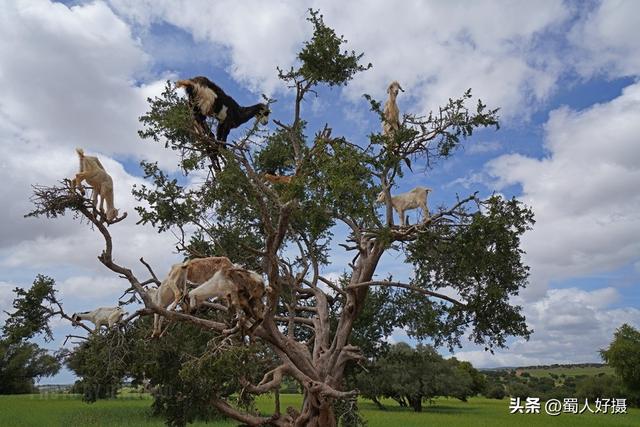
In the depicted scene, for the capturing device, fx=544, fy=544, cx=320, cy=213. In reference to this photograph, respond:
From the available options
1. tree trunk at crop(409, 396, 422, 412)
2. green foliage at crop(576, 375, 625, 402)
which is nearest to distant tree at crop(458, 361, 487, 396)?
green foliage at crop(576, 375, 625, 402)

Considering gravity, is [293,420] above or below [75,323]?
below

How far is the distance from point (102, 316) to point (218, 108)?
14.9 ft

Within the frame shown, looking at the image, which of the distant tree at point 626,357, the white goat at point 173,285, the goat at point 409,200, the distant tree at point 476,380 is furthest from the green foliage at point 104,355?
the distant tree at point 476,380

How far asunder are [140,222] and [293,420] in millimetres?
5247

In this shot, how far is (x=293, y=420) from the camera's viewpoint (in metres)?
11.2

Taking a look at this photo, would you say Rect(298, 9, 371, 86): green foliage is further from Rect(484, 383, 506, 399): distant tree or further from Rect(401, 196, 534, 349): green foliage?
Rect(484, 383, 506, 399): distant tree

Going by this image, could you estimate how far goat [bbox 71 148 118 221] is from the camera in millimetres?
8742

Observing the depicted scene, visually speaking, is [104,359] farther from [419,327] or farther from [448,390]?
[448,390]

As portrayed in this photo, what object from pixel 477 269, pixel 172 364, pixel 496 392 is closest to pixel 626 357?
pixel 477 269

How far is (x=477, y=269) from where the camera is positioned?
11578 mm

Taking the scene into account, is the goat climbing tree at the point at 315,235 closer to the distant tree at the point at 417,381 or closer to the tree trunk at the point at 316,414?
the tree trunk at the point at 316,414

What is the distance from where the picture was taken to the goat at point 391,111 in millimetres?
11836

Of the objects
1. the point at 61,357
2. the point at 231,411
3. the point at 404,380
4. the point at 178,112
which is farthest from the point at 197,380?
the point at 404,380

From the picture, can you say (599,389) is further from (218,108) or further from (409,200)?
(218,108)
